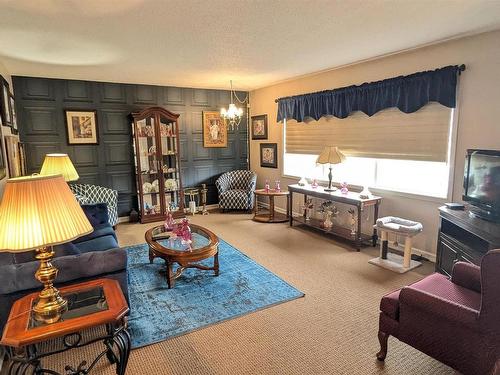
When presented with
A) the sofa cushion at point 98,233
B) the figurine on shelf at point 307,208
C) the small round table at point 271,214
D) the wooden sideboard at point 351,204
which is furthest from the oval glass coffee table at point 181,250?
the figurine on shelf at point 307,208

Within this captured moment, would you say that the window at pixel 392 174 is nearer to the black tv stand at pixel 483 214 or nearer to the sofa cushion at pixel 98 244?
the black tv stand at pixel 483 214

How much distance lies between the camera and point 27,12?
2.41 meters

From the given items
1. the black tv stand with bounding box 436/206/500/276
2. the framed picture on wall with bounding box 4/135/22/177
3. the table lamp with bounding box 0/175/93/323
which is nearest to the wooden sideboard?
the black tv stand with bounding box 436/206/500/276

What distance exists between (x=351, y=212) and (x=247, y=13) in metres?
3.02

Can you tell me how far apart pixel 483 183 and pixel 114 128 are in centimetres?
546

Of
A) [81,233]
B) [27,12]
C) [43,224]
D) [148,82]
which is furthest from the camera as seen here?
[148,82]

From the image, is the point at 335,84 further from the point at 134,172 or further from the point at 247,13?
the point at 134,172

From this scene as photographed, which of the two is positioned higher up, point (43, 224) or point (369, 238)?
point (43, 224)

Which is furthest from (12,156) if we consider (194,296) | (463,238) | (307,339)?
(463,238)

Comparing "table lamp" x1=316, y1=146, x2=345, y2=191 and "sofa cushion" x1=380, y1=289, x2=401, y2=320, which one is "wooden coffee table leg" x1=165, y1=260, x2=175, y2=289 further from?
"table lamp" x1=316, y1=146, x2=345, y2=191

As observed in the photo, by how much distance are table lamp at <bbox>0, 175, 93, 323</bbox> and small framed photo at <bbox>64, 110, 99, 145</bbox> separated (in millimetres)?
4379

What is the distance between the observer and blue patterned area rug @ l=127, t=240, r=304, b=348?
255 centimetres

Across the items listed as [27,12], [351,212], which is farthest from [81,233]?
[351,212]

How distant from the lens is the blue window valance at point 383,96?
3.38 meters
